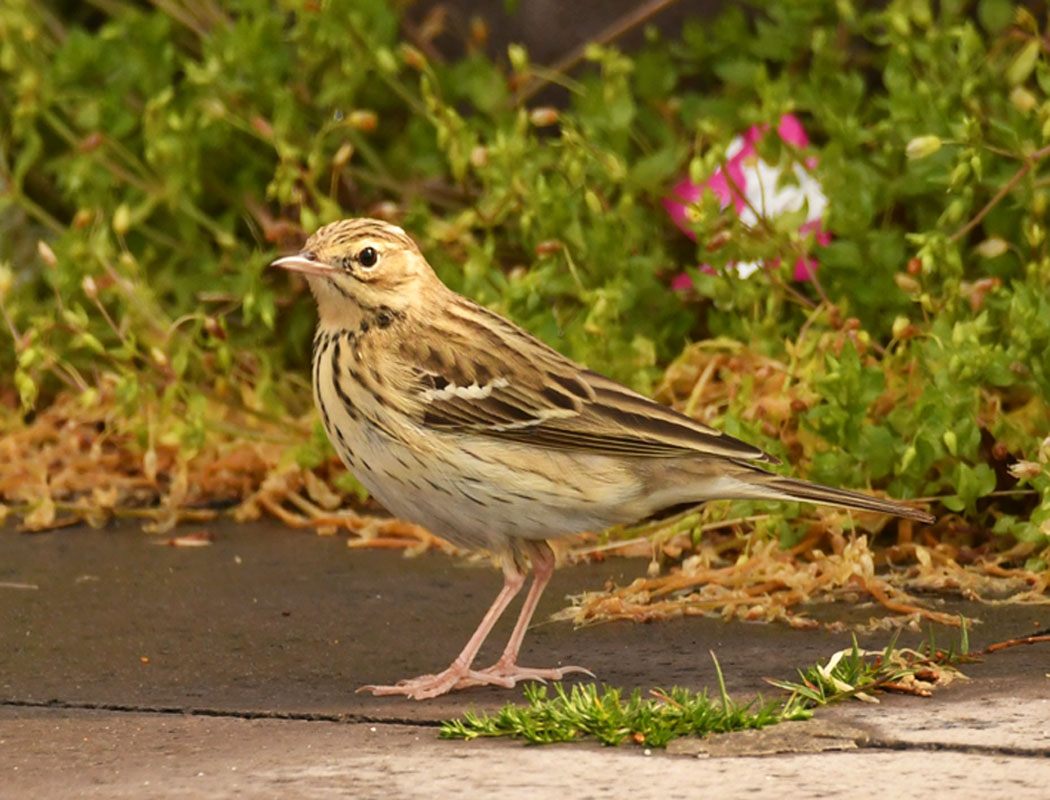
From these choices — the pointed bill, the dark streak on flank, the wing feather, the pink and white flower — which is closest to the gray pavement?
the wing feather

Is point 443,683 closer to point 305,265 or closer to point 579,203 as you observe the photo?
point 305,265

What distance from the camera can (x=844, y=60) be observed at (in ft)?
28.2

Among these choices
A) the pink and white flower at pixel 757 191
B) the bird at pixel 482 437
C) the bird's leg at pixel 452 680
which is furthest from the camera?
the pink and white flower at pixel 757 191

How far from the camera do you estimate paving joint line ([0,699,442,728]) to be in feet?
16.6

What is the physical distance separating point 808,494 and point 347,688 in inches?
52.8

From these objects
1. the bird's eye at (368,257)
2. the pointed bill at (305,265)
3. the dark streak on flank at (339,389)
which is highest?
the bird's eye at (368,257)

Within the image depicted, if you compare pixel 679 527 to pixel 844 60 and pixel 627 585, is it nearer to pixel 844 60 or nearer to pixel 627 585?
pixel 627 585

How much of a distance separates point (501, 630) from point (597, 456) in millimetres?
805

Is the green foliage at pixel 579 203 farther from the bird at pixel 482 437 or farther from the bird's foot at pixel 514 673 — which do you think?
the bird's foot at pixel 514 673

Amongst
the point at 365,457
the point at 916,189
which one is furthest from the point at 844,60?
the point at 365,457

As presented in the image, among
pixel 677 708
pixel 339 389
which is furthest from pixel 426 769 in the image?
pixel 339 389

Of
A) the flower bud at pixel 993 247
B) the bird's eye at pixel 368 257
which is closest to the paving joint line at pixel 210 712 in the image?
the bird's eye at pixel 368 257

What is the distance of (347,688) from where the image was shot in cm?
548

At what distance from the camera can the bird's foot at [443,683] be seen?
17.6ft
